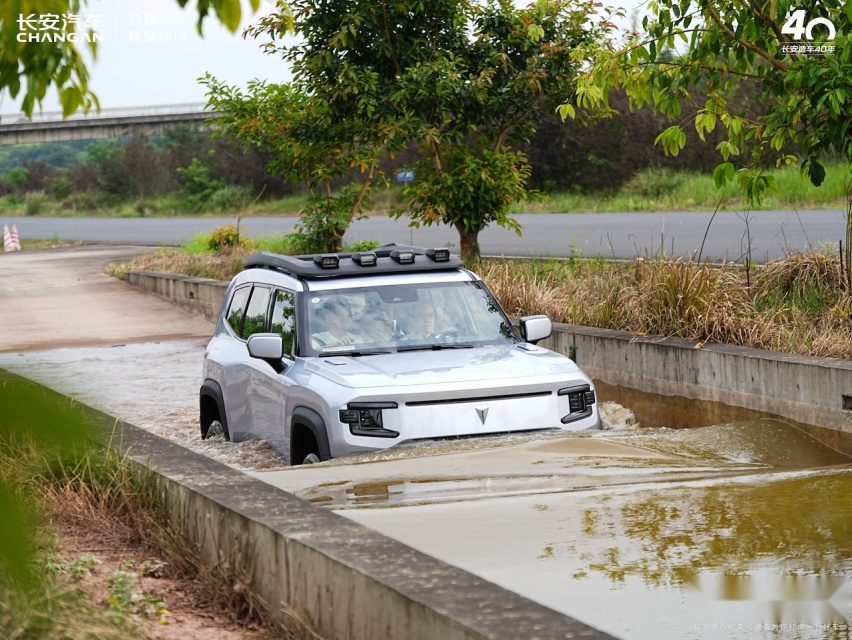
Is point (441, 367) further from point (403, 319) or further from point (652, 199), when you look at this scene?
point (652, 199)

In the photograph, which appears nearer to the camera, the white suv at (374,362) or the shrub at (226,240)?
the white suv at (374,362)

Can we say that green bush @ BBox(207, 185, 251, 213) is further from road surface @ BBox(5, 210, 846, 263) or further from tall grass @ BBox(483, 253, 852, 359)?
tall grass @ BBox(483, 253, 852, 359)

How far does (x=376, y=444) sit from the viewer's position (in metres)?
7.26

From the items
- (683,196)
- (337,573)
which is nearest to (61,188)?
(683,196)

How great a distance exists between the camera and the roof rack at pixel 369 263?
8.66m

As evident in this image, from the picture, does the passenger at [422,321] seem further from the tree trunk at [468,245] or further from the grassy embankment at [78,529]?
the tree trunk at [468,245]

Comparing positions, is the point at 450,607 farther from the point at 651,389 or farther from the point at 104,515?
the point at 651,389

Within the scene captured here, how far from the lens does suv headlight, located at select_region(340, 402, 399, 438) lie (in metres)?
7.29

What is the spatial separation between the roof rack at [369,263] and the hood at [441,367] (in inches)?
32.4

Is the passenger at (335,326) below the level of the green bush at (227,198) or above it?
below

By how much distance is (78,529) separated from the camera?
5.42 m

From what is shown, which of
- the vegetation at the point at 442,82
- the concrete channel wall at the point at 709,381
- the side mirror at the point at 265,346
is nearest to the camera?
the side mirror at the point at 265,346

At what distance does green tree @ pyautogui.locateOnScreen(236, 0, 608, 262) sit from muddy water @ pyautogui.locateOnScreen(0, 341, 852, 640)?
24.9ft

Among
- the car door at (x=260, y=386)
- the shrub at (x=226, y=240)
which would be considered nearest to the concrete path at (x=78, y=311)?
the shrub at (x=226, y=240)
